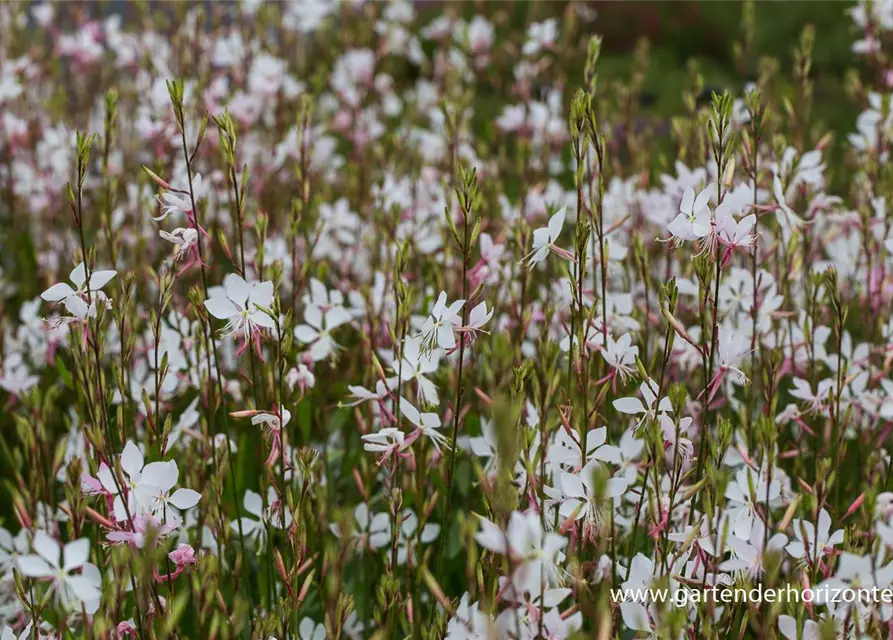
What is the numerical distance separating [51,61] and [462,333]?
282cm

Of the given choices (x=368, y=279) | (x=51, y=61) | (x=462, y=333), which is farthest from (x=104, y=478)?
(x=51, y=61)

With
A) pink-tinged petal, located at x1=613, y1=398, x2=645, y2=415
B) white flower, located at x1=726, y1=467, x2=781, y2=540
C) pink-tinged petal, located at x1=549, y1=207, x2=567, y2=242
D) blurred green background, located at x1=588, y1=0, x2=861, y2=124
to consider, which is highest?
blurred green background, located at x1=588, y1=0, x2=861, y2=124

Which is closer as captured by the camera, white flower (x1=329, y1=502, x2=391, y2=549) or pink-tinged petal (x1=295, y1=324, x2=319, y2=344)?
white flower (x1=329, y1=502, x2=391, y2=549)

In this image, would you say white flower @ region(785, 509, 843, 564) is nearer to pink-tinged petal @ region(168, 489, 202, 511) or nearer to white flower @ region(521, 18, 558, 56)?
pink-tinged petal @ region(168, 489, 202, 511)

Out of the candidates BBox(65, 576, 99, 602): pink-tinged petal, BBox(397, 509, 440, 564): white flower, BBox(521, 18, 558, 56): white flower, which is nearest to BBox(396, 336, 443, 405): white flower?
BBox(397, 509, 440, 564): white flower

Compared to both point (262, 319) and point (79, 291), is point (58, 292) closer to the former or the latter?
point (79, 291)

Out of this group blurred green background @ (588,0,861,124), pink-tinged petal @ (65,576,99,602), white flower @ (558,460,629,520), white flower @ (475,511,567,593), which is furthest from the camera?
blurred green background @ (588,0,861,124)

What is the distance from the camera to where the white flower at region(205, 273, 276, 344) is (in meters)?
1.47

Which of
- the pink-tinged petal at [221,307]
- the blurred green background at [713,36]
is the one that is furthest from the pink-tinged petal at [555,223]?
the blurred green background at [713,36]

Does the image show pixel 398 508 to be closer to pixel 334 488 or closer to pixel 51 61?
pixel 334 488

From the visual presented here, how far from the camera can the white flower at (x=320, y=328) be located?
200cm

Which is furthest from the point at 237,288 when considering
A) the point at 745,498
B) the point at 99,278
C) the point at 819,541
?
the point at 819,541

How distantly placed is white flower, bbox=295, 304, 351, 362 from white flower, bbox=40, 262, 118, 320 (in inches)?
21.7

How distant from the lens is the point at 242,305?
154cm
